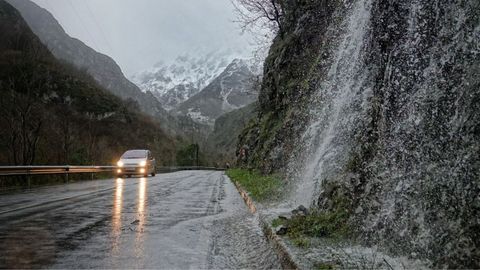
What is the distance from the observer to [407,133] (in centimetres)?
625

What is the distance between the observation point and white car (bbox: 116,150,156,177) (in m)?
28.6

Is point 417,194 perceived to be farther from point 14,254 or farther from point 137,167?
point 137,167

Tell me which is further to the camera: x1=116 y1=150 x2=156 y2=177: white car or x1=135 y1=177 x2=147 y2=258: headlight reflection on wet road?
x1=116 y1=150 x2=156 y2=177: white car

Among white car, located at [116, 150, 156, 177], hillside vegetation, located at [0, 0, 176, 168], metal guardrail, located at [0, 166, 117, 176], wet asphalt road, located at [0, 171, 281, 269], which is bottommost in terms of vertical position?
wet asphalt road, located at [0, 171, 281, 269]

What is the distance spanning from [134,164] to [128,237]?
73.4 ft

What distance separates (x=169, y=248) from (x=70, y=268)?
61.0 inches

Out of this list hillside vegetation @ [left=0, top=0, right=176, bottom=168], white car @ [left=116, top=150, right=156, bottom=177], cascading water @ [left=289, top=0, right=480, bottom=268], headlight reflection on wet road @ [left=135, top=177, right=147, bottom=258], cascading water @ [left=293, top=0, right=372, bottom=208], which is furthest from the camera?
white car @ [left=116, top=150, right=156, bottom=177]

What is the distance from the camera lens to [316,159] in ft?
35.4

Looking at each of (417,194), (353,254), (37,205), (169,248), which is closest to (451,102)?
(417,194)

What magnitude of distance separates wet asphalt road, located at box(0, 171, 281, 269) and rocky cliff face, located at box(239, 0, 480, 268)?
1.56 meters

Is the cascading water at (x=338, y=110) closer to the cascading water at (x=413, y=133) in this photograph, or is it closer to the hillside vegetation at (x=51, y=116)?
the cascading water at (x=413, y=133)

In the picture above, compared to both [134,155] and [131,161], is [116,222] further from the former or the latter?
[134,155]

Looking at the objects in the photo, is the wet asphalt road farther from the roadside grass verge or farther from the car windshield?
the car windshield

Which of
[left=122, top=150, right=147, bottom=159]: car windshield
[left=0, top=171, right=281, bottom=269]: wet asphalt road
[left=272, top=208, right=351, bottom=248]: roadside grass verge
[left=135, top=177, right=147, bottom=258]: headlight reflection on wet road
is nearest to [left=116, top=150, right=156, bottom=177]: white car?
[left=122, top=150, right=147, bottom=159]: car windshield
